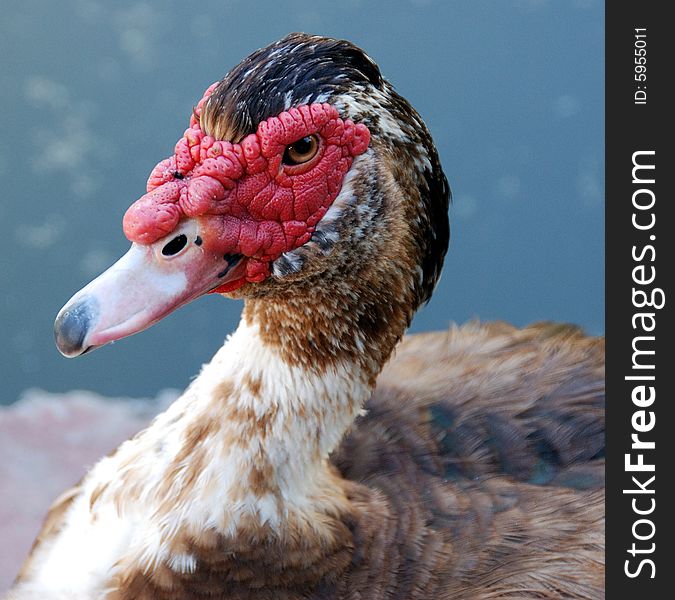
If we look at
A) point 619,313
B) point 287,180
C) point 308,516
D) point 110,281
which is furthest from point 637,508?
point 110,281

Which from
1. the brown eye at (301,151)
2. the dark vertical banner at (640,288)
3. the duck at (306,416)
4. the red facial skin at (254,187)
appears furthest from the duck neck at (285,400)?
the dark vertical banner at (640,288)

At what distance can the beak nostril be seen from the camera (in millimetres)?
1553

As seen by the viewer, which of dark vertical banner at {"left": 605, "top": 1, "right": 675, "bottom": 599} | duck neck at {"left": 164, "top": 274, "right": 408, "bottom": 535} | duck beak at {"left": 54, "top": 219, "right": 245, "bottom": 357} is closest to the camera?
duck beak at {"left": 54, "top": 219, "right": 245, "bottom": 357}

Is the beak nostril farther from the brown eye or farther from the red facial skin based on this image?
the brown eye

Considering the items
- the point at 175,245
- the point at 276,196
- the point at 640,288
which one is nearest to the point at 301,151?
the point at 276,196

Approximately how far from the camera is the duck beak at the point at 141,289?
58.6 inches

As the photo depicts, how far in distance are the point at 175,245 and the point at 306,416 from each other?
0.42 meters

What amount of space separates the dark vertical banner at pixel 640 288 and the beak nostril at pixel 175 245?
0.98 m

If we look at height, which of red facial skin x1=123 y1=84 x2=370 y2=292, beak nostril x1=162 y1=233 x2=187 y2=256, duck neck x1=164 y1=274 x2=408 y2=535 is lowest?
duck neck x1=164 y1=274 x2=408 y2=535

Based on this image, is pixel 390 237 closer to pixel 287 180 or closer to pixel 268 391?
pixel 287 180

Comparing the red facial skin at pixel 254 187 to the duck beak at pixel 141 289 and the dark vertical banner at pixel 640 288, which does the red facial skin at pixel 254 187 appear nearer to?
the duck beak at pixel 141 289

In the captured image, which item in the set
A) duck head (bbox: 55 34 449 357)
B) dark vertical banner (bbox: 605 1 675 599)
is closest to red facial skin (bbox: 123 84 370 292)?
duck head (bbox: 55 34 449 357)

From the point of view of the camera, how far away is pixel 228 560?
173 cm

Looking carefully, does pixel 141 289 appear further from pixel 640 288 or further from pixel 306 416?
pixel 640 288
